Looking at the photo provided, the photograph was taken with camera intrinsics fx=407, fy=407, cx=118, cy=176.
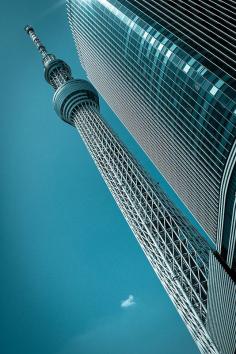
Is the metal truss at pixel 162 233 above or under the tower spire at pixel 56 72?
under

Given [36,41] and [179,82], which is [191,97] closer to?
[179,82]

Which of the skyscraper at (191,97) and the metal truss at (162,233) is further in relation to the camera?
the metal truss at (162,233)

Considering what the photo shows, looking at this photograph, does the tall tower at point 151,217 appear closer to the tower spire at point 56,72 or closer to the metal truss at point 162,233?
the metal truss at point 162,233

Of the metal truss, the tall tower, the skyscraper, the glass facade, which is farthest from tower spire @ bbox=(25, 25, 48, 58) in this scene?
the metal truss

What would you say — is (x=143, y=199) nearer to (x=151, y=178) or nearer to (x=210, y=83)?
(x=151, y=178)

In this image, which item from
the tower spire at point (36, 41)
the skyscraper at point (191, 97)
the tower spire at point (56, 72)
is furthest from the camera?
the tower spire at point (36, 41)

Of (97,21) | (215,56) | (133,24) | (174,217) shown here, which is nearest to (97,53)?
(97,21)

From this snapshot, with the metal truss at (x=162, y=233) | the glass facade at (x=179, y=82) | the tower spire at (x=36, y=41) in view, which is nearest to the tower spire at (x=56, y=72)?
the tower spire at (x=36, y=41)

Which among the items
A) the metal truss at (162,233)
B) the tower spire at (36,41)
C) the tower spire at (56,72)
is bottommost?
the metal truss at (162,233)
